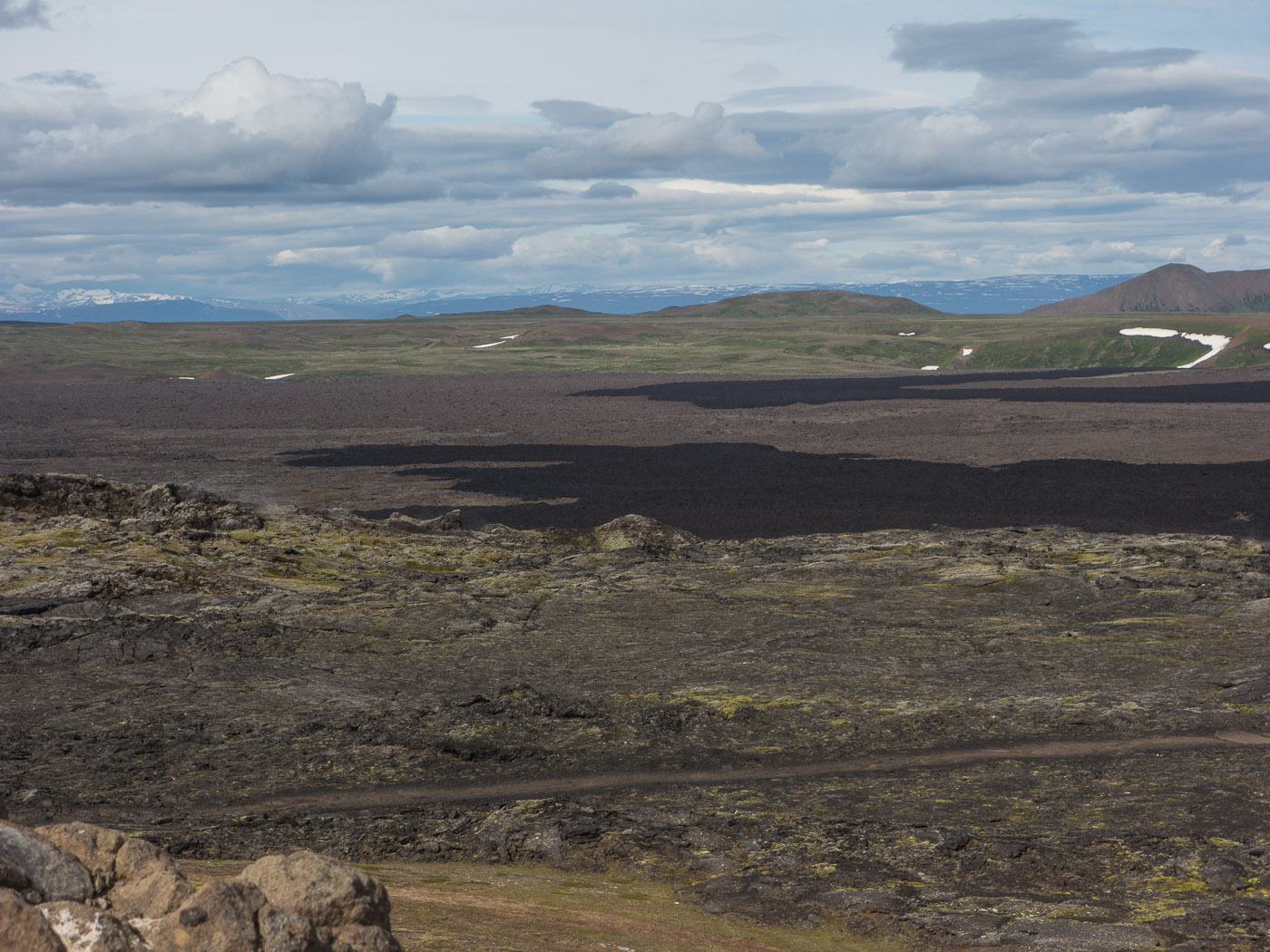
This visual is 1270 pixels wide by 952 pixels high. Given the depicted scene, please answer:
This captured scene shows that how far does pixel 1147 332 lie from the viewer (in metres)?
157

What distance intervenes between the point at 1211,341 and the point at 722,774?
489 ft

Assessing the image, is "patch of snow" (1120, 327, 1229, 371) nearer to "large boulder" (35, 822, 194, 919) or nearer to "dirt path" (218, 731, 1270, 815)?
"dirt path" (218, 731, 1270, 815)

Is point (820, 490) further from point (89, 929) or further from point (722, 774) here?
point (89, 929)

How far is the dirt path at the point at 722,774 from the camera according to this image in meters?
15.3

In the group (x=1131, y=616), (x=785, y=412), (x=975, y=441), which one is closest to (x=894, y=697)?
(x=1131, y=616)

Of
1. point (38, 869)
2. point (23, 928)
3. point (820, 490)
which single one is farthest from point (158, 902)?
point (820, 490)

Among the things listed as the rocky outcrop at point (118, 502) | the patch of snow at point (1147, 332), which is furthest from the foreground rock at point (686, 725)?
the patch of snow at point (1147, 332)

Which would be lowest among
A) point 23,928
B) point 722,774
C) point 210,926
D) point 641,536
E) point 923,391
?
point 722,774

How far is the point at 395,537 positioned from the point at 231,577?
637 centimetres

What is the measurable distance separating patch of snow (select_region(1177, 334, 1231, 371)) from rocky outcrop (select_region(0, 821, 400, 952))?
141177mm

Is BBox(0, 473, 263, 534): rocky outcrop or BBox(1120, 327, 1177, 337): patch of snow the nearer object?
BBox(0, 473, 263, 534): rocky outcrop

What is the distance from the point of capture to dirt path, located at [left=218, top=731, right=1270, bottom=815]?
15.3 metres

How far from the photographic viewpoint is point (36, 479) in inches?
1443

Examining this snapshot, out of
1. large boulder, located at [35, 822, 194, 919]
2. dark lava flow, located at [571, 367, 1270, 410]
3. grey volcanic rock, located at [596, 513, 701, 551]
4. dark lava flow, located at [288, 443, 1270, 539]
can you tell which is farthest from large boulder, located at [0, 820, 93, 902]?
dark lava flow, located at [571, 367, 1270, 410]
